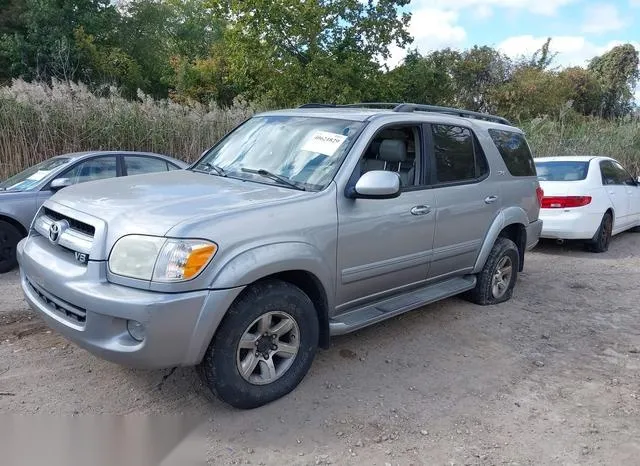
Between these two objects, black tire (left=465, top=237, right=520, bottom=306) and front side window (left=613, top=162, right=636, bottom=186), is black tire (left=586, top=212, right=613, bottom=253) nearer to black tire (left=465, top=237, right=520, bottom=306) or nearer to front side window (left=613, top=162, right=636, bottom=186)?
front side window (left=613, top=162, right=636, bottom=186)

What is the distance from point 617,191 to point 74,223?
872 cm

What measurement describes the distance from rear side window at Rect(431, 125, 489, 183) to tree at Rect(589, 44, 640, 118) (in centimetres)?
3415

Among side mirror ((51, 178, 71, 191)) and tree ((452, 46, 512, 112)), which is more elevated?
tree ((452, 46, 512, 112))

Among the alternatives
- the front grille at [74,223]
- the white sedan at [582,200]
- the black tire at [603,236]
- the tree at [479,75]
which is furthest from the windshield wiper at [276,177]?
the tree at [479,75]

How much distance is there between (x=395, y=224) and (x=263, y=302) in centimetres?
134

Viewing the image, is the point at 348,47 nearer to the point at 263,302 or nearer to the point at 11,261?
the point at 11,261

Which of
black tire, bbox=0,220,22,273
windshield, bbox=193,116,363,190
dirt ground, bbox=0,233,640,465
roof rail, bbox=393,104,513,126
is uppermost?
roof rail, bbox=393,104,513,126

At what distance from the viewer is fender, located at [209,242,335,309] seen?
120 inches

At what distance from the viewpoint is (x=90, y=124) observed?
1056 cm

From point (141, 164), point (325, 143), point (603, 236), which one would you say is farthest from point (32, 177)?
point (603, 236)

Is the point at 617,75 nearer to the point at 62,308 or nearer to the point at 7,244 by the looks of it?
the point at 7,244

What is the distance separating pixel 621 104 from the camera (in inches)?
1390

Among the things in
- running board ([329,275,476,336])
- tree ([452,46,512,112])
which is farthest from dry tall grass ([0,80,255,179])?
tree ([452,46,512,112])

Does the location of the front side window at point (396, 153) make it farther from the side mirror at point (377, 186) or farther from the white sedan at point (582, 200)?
the white sedan at point (582, 200)
